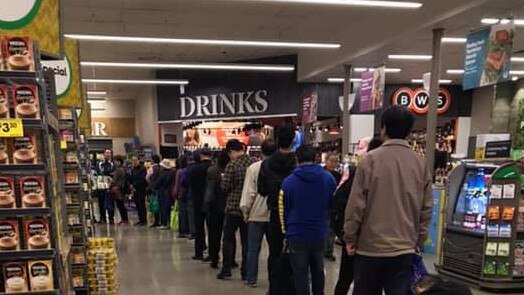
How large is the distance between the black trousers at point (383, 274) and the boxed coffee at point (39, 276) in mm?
1696

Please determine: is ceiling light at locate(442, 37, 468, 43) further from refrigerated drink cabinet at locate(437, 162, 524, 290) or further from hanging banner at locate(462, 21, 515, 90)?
refrigerated drink cabinet at locate(437, 162, 524, 290)

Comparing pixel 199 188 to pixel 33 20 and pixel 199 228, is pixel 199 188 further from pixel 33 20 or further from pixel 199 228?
pixel 33 20

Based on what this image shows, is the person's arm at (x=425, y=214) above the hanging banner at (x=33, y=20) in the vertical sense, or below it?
below

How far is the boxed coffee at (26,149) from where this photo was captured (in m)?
2.18

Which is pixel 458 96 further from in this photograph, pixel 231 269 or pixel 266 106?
pixel 231 269

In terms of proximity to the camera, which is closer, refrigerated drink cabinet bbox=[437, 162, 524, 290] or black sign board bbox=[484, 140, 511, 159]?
refrigerated drink cabinet bbox=[437, 162, 524, 290]

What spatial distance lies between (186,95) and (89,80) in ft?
10.4

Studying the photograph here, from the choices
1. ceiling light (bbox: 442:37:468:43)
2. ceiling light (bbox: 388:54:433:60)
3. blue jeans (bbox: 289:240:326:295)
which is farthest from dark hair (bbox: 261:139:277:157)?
ceiling light (bbox: 388:54:433:60)

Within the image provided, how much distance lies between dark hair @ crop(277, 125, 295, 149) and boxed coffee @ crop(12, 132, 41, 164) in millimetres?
2103

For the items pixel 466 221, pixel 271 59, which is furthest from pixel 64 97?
pixel 271 59

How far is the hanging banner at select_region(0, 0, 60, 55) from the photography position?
249 cm

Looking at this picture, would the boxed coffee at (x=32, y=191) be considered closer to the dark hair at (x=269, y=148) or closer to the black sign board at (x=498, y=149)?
the dark hair at (x=269, y=148)

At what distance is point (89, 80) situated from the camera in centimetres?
1470

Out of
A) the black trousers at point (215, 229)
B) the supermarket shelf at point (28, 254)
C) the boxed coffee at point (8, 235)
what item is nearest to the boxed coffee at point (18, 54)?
the boxed coffee at point (8, 235)
